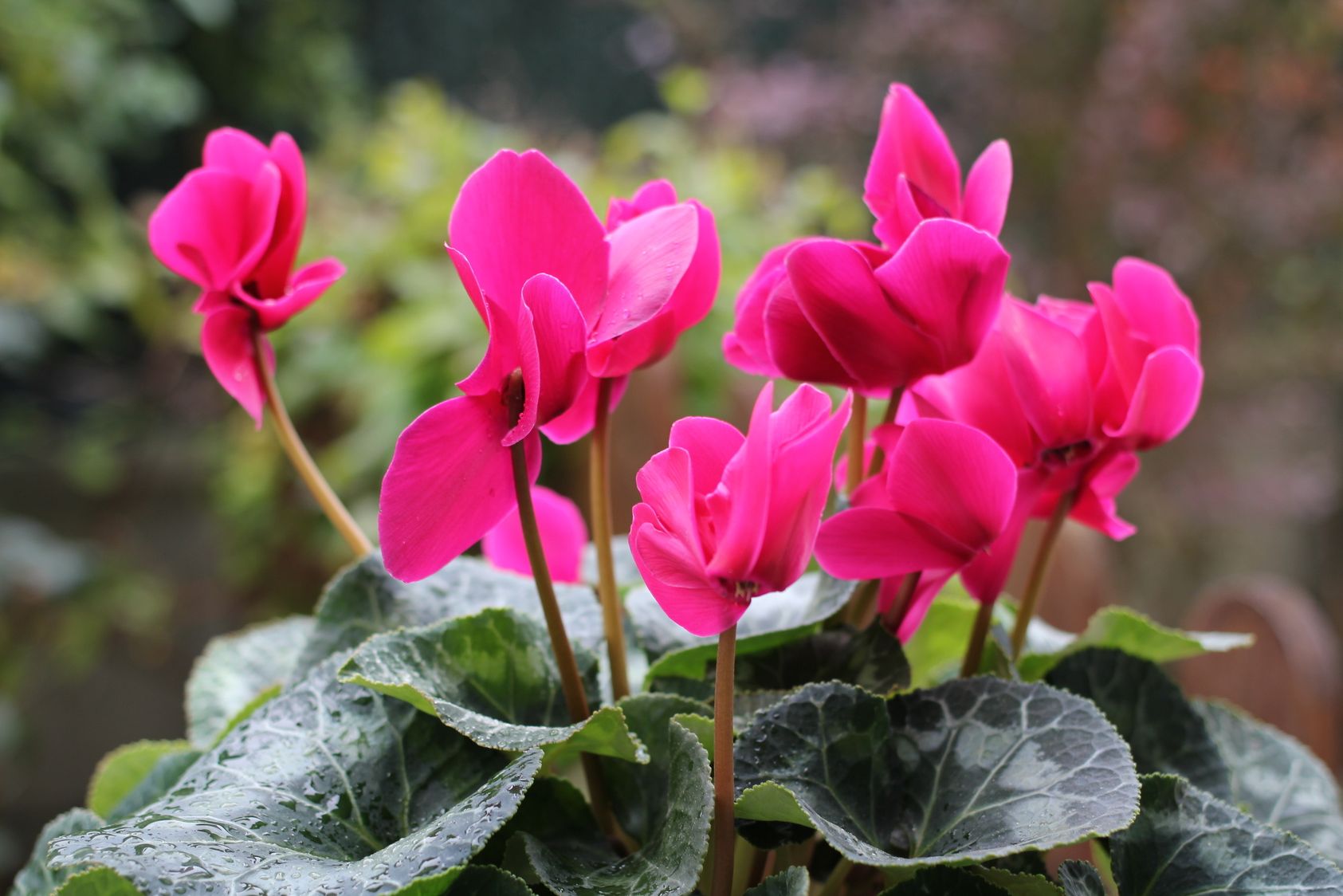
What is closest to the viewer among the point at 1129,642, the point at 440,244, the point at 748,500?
the point at 748,500

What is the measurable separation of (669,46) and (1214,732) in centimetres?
298

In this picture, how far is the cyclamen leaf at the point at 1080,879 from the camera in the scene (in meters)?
0.31

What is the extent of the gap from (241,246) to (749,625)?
235 mm

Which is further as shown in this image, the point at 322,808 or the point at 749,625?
the point at 749,625

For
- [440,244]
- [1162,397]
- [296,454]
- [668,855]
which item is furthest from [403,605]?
[440,244]

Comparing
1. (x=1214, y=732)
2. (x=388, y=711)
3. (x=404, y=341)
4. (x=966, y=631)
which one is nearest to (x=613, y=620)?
(x=388, y=711)

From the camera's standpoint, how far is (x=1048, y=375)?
0.35 m

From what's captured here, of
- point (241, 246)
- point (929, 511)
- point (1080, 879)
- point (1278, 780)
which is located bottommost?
point (1278, 780)

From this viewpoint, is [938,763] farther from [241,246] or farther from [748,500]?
[241,246]

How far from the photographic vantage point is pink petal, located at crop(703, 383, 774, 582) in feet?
0.85

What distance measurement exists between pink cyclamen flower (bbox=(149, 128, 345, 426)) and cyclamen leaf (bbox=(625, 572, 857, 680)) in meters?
0.16

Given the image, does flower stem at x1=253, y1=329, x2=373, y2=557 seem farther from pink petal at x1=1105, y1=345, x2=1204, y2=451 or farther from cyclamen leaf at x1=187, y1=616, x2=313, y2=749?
pink petal at x1=1105, y1=345, x2=1204, y2=451

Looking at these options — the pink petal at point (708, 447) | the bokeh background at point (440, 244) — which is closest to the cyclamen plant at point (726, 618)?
the pink petal at point (708, 447)

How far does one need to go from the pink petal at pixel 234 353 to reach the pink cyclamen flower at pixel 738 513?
176 mm
